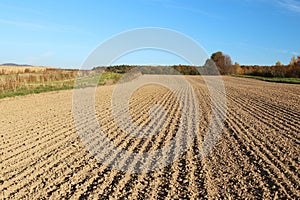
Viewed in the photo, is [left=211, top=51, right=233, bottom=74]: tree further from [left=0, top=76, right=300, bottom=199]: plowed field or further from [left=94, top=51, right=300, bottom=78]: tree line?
[left=0, top=76, right=300, bottom=199]: plowed field

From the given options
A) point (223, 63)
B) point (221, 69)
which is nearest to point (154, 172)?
point (221, 69)

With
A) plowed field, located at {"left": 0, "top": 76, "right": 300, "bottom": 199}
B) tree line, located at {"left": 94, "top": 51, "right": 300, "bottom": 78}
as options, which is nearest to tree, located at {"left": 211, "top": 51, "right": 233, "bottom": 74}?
tree line, located at {"left": 94, "top": 51, "right": 300, "bottom": 78}

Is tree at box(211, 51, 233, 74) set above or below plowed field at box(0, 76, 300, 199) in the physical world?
above

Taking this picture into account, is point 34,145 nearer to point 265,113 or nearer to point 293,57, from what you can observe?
point 265,113

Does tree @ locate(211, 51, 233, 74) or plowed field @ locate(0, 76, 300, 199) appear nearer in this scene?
plowed field @ locate(0, 76, 300, 199)

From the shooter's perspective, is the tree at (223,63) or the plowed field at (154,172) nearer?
the plowed field at (154,172)

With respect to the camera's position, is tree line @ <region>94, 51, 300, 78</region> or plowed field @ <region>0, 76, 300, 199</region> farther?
tree line @ <region>94, 51, 300, 78</region>

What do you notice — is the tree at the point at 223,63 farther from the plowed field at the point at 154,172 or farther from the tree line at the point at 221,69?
the plowed field at the point at 154,172

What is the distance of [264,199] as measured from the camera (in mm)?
4395

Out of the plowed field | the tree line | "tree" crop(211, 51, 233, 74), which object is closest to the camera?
the plowed field

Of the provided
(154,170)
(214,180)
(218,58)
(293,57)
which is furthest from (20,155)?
(218,58)

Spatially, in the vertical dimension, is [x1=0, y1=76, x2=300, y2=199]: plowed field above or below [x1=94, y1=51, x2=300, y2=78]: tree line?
below

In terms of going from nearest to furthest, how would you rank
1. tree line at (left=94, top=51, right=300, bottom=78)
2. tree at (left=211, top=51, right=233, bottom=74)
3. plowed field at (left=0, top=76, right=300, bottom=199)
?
plowed field at (left=0, top=76, right=300, bottom=199)
tree line at (left=94, top=51, right=300, bottom=78)
tree at (left=211, top=51, right=233, bottom=74)

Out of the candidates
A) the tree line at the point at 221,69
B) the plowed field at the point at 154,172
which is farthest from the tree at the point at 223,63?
the plowed field at the point at 154,172
